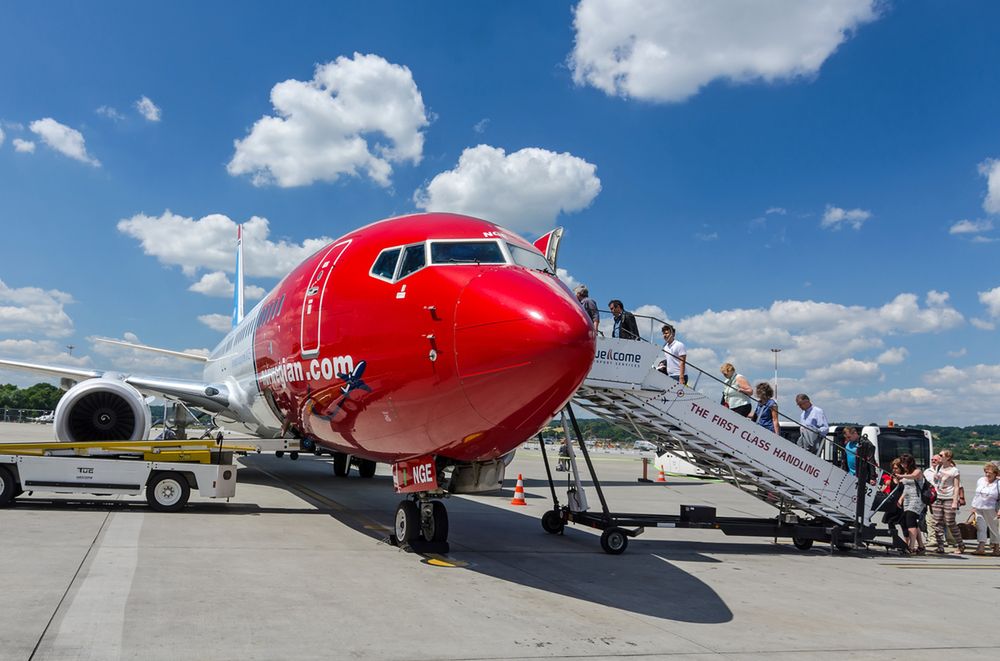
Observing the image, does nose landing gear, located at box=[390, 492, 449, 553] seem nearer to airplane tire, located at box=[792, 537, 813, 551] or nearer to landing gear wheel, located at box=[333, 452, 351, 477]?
airplane tire, located at box=[792, 537, 813, 551]

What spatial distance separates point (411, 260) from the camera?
786 centimetres

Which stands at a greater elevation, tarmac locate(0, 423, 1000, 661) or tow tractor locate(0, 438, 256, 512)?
tow tractor locate(0, 438, 256, 512)

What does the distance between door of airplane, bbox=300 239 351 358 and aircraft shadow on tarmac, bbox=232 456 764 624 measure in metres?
2.76

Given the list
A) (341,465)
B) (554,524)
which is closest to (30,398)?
(341,465)

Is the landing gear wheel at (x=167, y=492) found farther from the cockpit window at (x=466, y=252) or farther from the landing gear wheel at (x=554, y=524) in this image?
the cockpit window at (x=466, y=252)

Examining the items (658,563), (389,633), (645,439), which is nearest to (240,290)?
(645,439)

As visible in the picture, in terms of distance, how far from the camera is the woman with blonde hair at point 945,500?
12637 millimetres

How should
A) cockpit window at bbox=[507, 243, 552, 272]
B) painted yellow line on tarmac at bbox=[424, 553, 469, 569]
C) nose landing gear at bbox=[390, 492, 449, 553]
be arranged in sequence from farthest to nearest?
nose landing gear at bbox=[390, 492, 449, 553]
painted yellow line on tarmac at bbox=[424, 553, 469, 569]
cockpit window at bbox=[507, 243, 552, 272]

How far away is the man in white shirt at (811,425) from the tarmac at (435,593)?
1.70 metres

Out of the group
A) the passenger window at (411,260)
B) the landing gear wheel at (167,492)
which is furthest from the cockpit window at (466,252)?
the landing gear wheel at (167,492)

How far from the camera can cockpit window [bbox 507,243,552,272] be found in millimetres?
7661

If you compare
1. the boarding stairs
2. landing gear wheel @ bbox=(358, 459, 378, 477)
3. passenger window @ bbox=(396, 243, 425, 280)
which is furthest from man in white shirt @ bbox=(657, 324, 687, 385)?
landing gear wheel @ bbox=(358, 459, 378, 477)

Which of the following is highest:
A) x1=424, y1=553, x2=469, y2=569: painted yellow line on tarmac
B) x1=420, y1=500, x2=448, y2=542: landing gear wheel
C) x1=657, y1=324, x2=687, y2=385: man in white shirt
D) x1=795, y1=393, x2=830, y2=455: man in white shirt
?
x1=657, y1=324, x2=687, y2=385: man in white shirt

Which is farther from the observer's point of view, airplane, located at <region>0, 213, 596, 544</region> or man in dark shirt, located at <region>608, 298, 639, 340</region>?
man in dark shirt, located at <region>608, 298, 639, 340</region>
